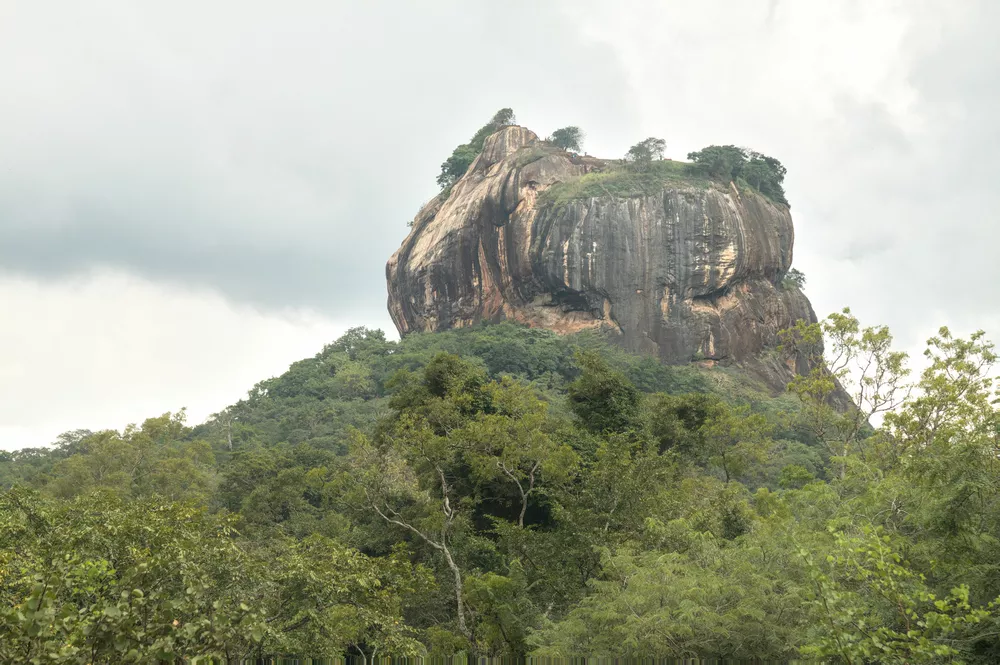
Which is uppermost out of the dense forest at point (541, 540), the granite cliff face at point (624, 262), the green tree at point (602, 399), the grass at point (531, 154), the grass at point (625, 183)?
the grass at point (531, 154)

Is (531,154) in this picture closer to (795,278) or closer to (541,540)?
(795,278)

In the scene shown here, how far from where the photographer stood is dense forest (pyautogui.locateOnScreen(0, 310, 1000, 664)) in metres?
5.77

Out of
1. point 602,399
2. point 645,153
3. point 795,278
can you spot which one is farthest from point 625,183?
point 602,399

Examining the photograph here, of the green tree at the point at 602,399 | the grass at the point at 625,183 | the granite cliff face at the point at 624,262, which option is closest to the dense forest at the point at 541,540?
the green tree at the point at 602,399

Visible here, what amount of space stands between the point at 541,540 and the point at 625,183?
48883 mm

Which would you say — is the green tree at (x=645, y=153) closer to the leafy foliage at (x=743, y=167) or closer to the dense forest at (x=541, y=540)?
the leafy foliage at (x=743, y=167)

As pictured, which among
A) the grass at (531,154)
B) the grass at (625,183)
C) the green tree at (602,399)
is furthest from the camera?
the grass at (531,154)

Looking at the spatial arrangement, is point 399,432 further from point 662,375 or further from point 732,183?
point 732,183

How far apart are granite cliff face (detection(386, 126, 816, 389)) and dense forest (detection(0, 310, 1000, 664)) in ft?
86.5

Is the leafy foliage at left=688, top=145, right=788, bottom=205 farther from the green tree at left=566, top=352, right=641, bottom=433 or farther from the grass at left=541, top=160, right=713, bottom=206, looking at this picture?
the green tree at left=566, top=352, right=641, bottom=433

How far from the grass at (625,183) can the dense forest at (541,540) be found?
31502 millimetres

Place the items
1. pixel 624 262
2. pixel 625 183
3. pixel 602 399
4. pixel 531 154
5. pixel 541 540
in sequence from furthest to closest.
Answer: pixel 531 154, pixel 625 183, pixel 624 262, pixel 602 399, pixel 541 540

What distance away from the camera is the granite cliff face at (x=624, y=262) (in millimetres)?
55938

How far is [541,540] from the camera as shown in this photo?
46.3ft
